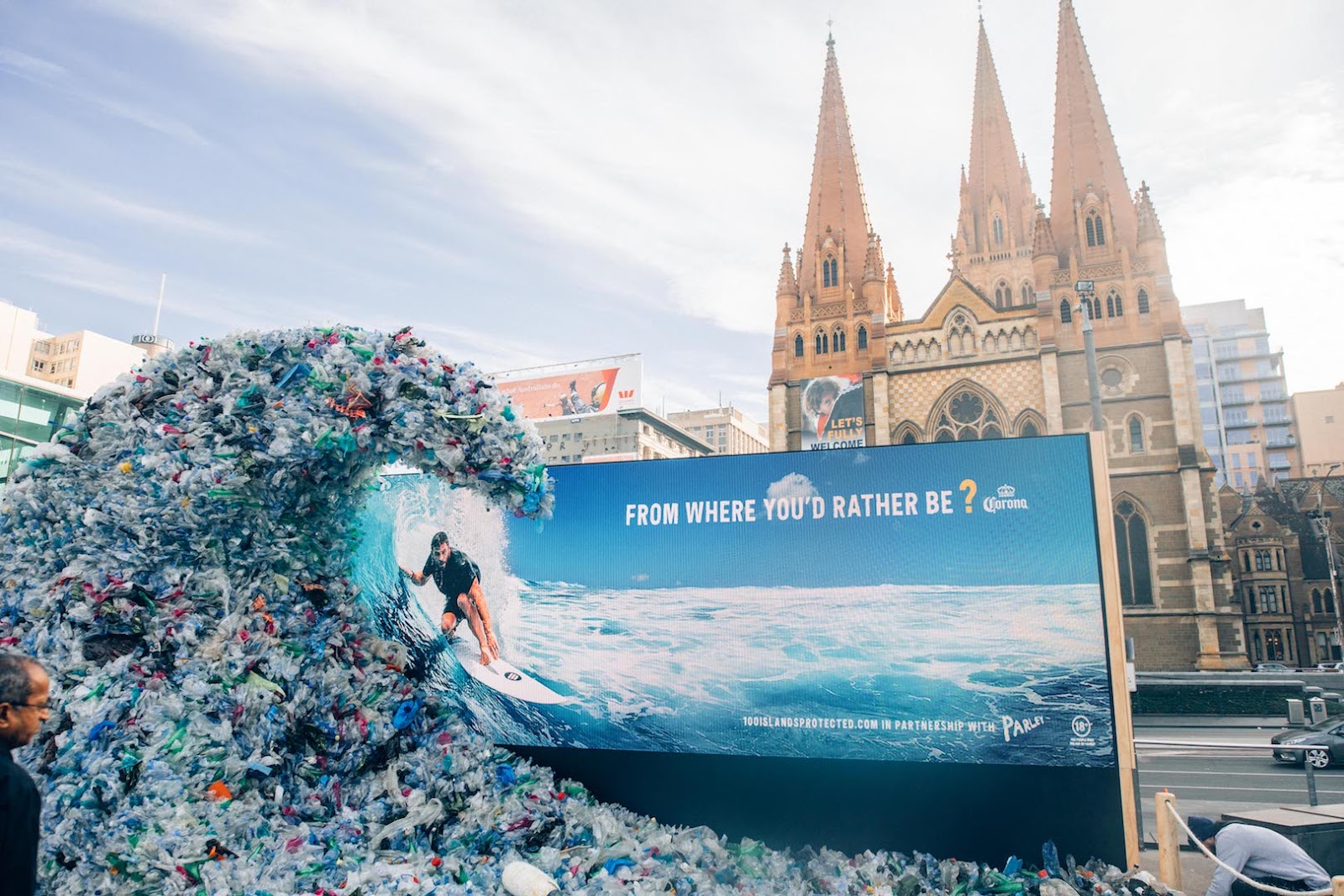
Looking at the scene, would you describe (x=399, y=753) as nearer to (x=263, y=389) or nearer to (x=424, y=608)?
(x=424, y=608)

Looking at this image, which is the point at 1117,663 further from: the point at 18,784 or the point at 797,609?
the point at 18,784

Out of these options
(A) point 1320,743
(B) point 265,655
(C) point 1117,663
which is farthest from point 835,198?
(B) point 265,655

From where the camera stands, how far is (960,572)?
6.08 m

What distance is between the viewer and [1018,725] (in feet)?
19.0

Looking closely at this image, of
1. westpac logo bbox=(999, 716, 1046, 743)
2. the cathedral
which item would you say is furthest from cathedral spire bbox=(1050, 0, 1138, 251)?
westpac logo bbox=(999, 716, 1046, 743)

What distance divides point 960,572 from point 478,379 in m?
3.71

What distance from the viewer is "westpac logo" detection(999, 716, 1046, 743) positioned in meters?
5.78

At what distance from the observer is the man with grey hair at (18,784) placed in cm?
234

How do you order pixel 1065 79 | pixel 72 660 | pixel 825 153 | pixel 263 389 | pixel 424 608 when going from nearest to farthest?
pixel 72 660
pixel 263 389
pixel 424 608
pixel 1065 79
pixel 825 153

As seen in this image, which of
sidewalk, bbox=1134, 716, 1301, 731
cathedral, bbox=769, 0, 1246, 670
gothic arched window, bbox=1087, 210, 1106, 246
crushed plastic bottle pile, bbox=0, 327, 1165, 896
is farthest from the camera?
gothic arched window, bbox=1087, 210, 1106, 246

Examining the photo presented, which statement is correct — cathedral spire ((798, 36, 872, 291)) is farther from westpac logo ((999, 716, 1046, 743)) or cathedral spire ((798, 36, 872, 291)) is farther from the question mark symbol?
westpac logo ((999, 716, 1046, 743))

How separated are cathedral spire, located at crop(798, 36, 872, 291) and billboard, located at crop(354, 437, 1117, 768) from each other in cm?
3406

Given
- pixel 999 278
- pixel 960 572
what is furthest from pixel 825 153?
pixel 960 572

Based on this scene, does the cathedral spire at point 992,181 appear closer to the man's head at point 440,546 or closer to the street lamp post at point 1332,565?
the street lamp post at point 1332,565
